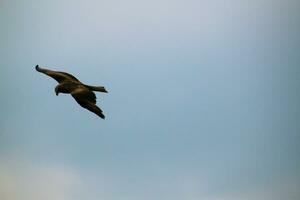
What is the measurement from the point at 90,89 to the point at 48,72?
281 mm

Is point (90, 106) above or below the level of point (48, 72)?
below

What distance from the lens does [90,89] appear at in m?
2.44

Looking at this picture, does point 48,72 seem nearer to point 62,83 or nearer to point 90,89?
point 62,83

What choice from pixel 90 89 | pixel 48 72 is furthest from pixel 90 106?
pixel 48 72

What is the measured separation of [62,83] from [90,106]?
7.8 inches

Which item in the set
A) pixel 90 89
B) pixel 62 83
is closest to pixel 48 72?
pixel 62 83

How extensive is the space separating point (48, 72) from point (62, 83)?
0.12 meters

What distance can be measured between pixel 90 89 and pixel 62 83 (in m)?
0.17

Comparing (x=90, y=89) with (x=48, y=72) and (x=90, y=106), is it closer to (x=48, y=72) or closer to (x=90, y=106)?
(x=90, y=106)

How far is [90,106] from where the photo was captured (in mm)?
2438

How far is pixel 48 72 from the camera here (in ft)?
8.49

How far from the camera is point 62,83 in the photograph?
2523 millimetres
